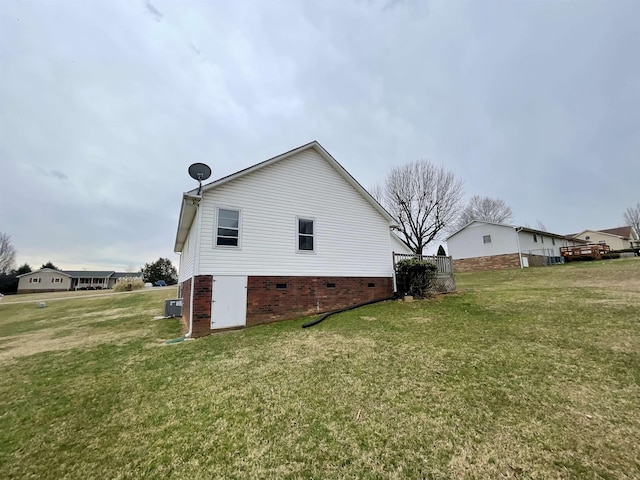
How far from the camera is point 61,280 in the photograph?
53781 millimetres

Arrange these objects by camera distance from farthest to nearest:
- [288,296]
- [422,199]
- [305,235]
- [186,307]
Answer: [422,199], [186,307], [305,235], [288,296]

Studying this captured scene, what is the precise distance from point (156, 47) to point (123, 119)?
4151 millimetres

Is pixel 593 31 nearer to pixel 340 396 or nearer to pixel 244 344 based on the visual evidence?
pixel 340 396

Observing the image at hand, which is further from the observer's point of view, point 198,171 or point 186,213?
point 186,213

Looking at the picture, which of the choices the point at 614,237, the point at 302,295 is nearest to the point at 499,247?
the point at 302,295

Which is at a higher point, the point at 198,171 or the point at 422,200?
the point at 422,200

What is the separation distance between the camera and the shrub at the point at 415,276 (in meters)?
11.6

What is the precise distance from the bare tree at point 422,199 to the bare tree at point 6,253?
76299 millimetres

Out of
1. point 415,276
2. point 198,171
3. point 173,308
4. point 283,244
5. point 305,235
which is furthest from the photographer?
point 173,308

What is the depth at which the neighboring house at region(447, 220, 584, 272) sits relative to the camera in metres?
22.9

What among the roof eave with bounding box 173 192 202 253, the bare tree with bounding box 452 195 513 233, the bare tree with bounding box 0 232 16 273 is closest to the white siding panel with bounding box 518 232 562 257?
the bare tree with bounding box 452 195 513 233

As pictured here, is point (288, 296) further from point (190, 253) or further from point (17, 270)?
point (17, 270)

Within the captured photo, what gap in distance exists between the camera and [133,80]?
1210 cm

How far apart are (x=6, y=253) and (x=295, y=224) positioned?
3068 inches
